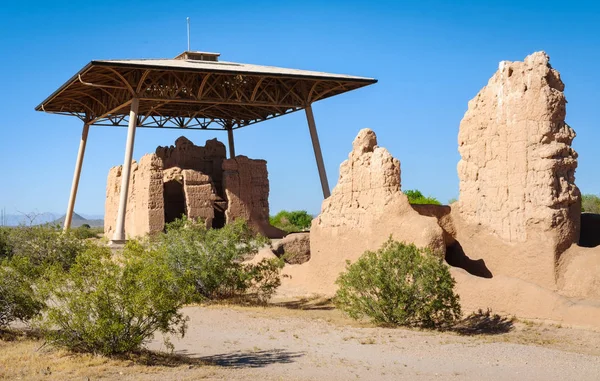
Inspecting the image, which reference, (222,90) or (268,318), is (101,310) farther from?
(222,90)

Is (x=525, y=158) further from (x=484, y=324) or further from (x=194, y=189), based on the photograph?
(x=194, y=189)

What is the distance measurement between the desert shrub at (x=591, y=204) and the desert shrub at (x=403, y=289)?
2524cm

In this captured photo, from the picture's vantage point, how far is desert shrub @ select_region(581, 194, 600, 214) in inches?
1459

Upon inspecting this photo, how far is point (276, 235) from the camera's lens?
29859 millimetres

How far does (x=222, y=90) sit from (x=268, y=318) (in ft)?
55.6

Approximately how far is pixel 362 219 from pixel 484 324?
3.68m

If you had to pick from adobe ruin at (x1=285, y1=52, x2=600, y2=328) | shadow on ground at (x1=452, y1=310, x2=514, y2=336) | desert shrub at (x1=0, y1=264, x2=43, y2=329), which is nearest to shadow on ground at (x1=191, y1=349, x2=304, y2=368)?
desert shrub at (x1=0, y1=264, x2=43, y2=329)

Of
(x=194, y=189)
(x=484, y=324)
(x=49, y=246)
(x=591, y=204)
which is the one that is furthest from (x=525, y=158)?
(x=591, y=204)

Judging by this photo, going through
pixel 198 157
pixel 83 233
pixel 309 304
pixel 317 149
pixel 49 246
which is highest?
pixel 317 149

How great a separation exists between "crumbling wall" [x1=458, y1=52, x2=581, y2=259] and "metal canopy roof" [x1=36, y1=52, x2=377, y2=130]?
507 inches

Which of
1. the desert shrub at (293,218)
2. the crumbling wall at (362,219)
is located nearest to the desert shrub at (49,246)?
the crumbling wall at (362,219)

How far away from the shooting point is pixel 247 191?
28500 millimetres

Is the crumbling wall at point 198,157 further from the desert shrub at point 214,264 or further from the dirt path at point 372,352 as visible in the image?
the dirt path at point 372,352

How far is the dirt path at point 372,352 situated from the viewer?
949cm
